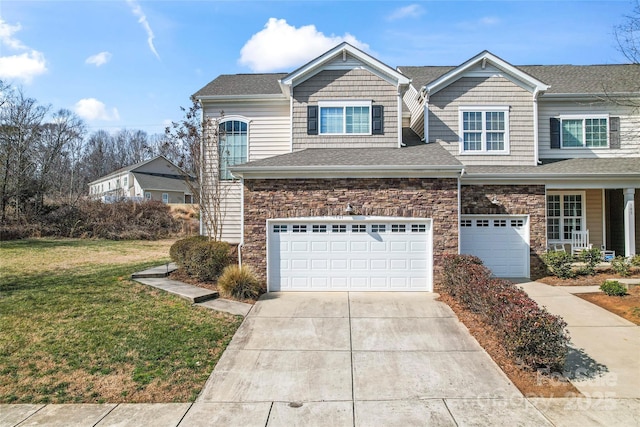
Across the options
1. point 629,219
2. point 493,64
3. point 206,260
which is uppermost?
point 493,64

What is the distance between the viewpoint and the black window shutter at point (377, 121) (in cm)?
1323

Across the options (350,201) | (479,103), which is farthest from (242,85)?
(479,103)

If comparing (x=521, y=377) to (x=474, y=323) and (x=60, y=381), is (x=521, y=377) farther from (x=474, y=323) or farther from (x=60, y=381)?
(x=60, y=381)

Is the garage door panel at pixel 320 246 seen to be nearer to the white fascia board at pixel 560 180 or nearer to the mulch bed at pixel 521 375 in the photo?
the mulch bed at pixel 521 375

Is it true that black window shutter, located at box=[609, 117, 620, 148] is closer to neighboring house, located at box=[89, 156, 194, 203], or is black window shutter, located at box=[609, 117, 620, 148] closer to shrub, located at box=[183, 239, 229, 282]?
shrub, located at box=[183, 239, 229, 282]

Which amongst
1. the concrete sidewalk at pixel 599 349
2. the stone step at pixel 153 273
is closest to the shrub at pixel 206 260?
the stone step at pixel 153 273

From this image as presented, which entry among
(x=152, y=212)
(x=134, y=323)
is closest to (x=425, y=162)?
(x=134, y=323)

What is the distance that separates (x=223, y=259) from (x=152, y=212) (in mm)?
16772

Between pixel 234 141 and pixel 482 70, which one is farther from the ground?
pixel 482 70

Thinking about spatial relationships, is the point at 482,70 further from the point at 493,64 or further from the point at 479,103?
the point at 479,103

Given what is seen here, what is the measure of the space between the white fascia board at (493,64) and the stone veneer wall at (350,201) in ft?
15.8

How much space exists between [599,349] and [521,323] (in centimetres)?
226

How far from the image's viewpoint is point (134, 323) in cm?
771

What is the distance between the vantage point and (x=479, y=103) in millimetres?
13672
